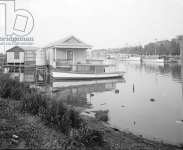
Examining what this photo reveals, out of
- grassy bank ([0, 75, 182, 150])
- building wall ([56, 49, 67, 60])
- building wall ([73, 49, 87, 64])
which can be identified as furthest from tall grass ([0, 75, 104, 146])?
building wall ([73, 49, 87, 64])

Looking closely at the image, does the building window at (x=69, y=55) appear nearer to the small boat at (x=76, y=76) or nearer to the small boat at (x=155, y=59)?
the small boat at (x=76, y=76)

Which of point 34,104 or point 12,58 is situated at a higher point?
point 12,58

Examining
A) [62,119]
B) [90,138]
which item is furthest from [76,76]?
[90,138]

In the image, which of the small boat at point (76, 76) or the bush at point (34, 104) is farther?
the small boat at point (76, 76)

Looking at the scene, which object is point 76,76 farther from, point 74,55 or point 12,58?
point 12,58

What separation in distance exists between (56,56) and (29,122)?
29669mm

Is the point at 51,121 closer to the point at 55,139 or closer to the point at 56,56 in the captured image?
the point at 55,139

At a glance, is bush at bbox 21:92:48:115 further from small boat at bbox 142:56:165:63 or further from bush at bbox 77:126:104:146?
small boat at bbox 142:56:165:63

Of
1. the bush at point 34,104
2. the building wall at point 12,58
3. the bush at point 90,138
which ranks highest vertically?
the building wall at point 12,58

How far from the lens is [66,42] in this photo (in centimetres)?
3541

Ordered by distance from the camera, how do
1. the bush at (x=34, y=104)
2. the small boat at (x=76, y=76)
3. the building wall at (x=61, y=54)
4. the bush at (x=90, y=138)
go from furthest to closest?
the building wall at (x=61, y=54) → the small boat at (x=76, y=76) → the bush at (x=34, y=104) → the bush at (x=90, y=138)

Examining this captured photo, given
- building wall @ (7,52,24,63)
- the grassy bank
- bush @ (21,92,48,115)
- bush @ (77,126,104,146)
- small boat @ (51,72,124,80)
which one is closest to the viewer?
the grassy bank

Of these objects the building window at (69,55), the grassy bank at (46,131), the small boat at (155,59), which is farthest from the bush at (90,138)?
the small boat at (155,59)

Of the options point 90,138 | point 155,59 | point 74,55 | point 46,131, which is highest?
point 155,59
